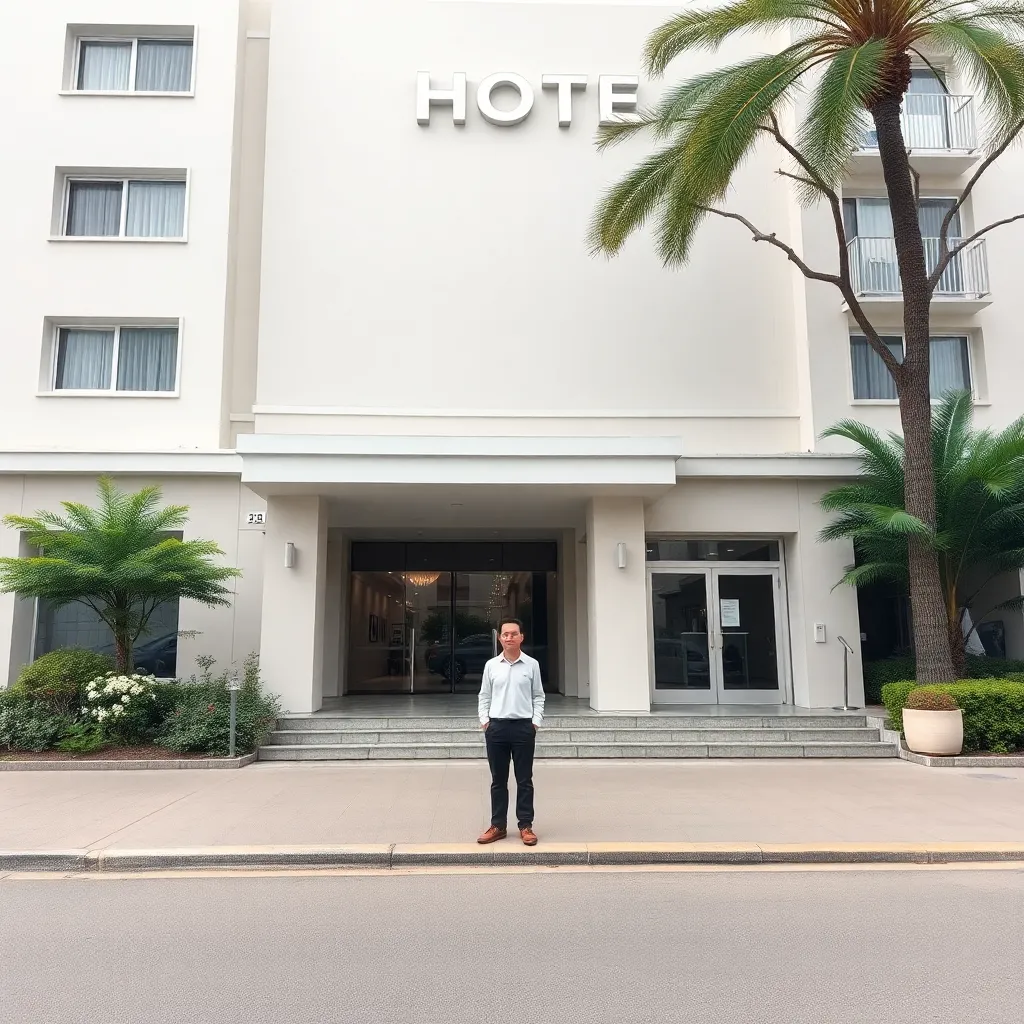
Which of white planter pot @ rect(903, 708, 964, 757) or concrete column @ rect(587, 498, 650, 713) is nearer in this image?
white planter pot @ rect(903, 708, 964, 757)

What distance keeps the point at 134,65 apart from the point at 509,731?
15374mm

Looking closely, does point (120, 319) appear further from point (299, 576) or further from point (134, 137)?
point (299, 576)

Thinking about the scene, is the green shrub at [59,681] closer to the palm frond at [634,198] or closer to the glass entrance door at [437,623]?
the glass entrance door at [437,623]

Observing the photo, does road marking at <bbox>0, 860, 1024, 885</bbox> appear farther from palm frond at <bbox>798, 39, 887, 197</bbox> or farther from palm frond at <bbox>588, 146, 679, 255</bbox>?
palm frond at <bbox>588, 146, 679, 255</bbox>

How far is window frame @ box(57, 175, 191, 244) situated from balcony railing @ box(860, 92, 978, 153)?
1269cm

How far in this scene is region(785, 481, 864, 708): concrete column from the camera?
45.5 feet

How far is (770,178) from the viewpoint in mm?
15961

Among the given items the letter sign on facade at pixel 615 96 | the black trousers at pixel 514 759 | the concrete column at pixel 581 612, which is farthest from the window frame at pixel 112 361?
the black trousers at pixel 514 759

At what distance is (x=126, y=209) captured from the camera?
15.6 m

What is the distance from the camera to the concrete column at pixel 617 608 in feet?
43.0

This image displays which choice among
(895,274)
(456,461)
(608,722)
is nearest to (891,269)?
(895,274)

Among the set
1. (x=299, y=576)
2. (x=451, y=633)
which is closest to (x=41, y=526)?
(x=299, y=576)

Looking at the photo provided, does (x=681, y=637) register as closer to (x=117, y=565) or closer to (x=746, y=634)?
(x=746, y=634)

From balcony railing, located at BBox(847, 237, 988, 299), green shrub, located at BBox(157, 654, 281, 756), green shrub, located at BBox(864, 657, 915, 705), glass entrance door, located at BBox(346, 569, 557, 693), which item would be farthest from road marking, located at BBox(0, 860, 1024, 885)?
balcony railing, located at BBox(847, 237, 988, 299)
